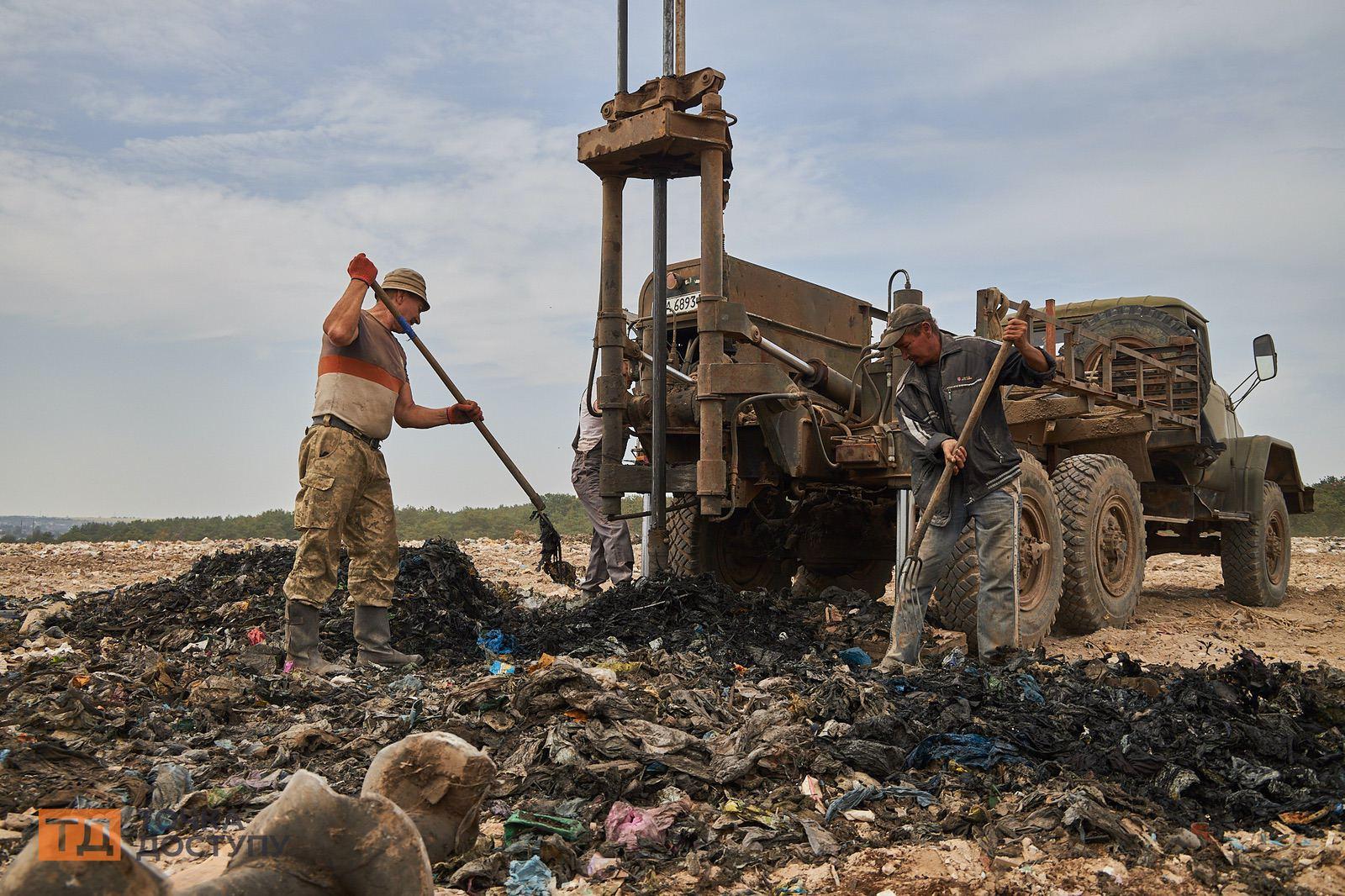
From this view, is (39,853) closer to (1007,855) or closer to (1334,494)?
(1007,855)

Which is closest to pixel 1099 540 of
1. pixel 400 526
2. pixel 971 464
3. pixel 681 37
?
pixel 971 464

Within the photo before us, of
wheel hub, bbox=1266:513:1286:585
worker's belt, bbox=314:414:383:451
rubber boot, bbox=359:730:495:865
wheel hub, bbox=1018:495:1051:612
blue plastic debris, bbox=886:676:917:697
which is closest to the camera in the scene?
rubber boot, bbox=359:730:495:865

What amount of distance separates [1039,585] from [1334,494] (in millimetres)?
22825

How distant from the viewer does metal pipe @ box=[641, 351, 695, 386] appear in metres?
6.35

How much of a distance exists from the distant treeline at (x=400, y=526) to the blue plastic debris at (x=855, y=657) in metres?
13.0

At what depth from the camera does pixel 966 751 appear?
132 inches

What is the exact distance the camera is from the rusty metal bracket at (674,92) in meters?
5.92

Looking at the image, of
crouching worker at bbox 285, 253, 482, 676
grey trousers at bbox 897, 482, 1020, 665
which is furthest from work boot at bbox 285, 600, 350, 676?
grey trousers at bbox 897, 482, 1020, 665

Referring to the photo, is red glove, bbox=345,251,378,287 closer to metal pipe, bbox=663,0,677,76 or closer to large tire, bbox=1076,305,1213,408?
metal pipe, bbox=663,0,677,76

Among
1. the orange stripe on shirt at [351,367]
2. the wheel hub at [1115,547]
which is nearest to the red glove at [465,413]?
the orange stripe on shirt at [351,367]

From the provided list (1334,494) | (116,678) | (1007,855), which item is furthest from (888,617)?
(1334,494)

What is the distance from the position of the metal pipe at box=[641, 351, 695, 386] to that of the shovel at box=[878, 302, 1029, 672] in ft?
6.01

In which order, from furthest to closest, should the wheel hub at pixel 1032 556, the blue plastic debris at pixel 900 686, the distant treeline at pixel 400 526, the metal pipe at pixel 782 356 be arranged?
the distant treeline at pixel 400 526
the metal pipe at pixel 782 356
the wheel hub at pixel 1032 556
the blue plastic debris at pixel 900 686

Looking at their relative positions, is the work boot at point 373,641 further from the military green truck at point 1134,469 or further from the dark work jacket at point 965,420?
the military green truck at point 1134,469
